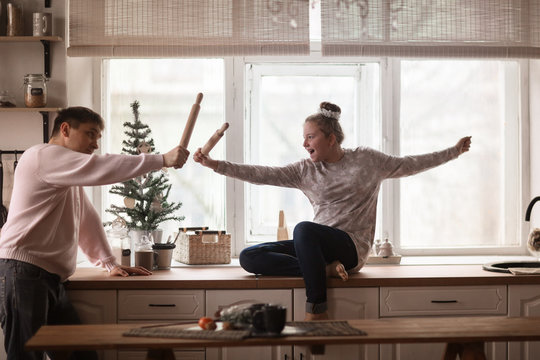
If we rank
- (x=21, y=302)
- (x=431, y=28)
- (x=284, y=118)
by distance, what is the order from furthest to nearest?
(x=284, y=118)
(x=431, y=28)
(x=21, y=302)

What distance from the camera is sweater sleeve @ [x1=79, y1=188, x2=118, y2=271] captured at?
3057 mm

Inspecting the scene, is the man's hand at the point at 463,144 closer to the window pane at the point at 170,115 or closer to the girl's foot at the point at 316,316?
the girl's foot at the point at 316,316

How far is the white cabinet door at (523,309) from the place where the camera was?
3.07 metres

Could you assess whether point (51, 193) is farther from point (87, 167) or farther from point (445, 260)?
point (445, 260)

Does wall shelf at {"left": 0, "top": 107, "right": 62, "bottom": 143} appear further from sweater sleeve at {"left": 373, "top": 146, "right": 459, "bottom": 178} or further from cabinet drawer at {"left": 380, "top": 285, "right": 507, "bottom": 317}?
cabinet drawer at {"left": 380, "top": 285, "right": 507, "bottom": 317}

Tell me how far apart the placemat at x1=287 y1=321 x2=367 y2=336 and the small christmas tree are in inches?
53.8

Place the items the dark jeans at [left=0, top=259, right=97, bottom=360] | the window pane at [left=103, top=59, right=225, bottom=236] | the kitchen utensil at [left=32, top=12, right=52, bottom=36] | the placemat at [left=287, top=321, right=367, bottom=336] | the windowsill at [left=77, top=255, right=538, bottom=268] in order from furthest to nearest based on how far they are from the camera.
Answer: the window pane at [left=103, top=59, right=225, bottom=236] < the windowsill at [left=77, top=255, right=538, bottom=268] < the kitchen utensil at [left=32, top=12, right=52, bottom=36] < the dark jeans at [left=0, top=259, right=97, bottom=360] < the placemat at [left=287, top=321, right=367, bottom=336]

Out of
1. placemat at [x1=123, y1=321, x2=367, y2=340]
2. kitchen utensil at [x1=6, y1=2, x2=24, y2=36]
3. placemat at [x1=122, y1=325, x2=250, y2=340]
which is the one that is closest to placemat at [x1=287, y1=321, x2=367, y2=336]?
placemat at [x1=123, y1=321, x2=367, y2=340]

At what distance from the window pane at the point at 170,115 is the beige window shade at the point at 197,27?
276 millimetres

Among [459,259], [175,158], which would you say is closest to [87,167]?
[175,158]

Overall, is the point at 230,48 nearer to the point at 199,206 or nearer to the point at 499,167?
the point at 199,206

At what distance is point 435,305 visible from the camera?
9.98 feet

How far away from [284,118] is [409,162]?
87 cm

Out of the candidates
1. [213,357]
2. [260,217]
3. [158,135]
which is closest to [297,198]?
[260,217]
